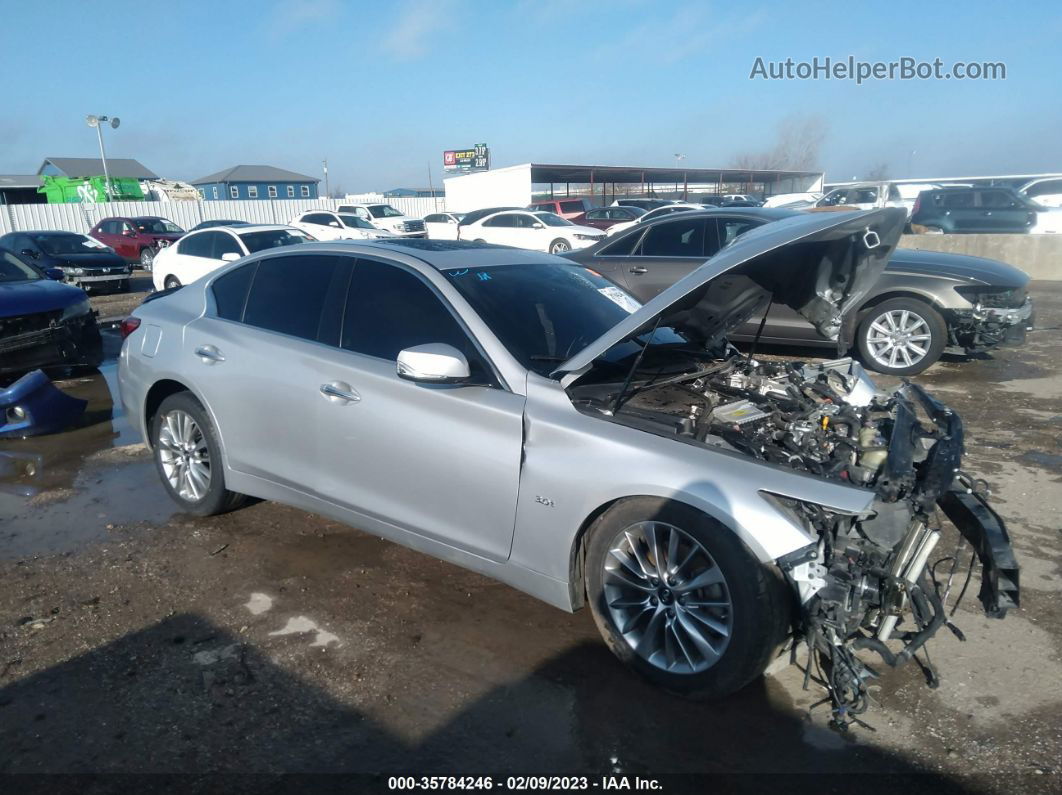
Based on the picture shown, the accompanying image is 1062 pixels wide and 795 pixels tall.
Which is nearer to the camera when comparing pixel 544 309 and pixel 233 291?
pixel 544 309

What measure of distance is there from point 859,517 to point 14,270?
30.8ft

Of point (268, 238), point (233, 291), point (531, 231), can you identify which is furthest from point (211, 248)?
point (531, 231)

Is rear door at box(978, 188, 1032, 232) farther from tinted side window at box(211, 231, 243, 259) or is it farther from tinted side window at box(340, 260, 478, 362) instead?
tinted side window at box(340, 260, 478, 362)

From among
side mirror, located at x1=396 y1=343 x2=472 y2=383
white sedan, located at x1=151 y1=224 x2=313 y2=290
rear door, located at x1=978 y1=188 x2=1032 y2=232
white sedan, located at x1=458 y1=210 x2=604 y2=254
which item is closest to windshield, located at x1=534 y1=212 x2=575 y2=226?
white sedan, located at x1=458 y1=210 x2=604 y2=254

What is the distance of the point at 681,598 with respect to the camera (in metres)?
2.97

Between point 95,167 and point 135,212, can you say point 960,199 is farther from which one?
point 95,167

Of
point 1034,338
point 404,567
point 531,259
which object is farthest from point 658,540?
point 1034,338

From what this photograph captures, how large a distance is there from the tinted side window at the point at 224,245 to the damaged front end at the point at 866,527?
1150 cm

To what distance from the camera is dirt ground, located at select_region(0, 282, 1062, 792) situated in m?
2.73

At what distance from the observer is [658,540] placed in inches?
117

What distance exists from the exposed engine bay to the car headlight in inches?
272

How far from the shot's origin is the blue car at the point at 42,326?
7523 mm

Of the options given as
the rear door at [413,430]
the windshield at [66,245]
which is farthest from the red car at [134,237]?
the rear door at [413,430]

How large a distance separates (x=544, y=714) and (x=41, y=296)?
741 cm
